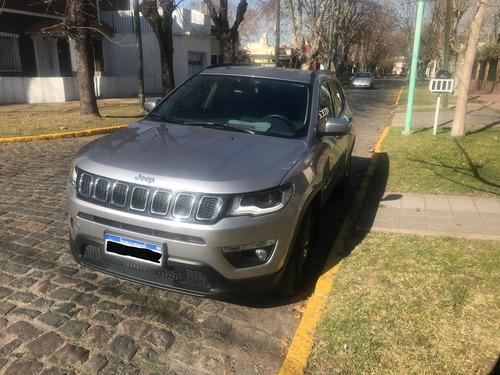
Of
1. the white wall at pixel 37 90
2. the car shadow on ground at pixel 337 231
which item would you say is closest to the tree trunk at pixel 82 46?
the white wall at pixel 37 90

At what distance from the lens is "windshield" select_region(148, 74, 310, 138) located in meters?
3.94

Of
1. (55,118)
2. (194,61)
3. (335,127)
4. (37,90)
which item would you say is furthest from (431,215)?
(194,61)

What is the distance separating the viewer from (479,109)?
57.4ft

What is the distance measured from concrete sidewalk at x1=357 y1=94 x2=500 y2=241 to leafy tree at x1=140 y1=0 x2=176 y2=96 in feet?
36.8

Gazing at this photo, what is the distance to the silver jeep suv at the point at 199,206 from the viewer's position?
278 cm

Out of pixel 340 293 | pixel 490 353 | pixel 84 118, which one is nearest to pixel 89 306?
pixel 340 293

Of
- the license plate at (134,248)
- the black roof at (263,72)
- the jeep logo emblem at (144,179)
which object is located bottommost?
the license plate at (134,248)

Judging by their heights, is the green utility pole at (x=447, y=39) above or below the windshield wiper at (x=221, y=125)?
above

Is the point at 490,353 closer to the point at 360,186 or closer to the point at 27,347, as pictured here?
the point at 27,347

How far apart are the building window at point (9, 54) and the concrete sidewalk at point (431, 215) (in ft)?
57.5

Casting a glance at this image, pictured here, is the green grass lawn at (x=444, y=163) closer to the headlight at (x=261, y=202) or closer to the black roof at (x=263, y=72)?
the black roof at (x=263, y=72)

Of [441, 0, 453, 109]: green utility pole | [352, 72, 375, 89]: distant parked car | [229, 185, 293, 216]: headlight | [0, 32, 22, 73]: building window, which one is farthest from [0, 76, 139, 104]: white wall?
[352, 72, 375, 89]: distant parked car

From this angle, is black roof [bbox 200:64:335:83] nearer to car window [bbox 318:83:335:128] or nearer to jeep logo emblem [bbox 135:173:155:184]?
car window [bbox 318:83:335:128]

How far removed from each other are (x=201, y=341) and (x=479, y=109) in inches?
703
